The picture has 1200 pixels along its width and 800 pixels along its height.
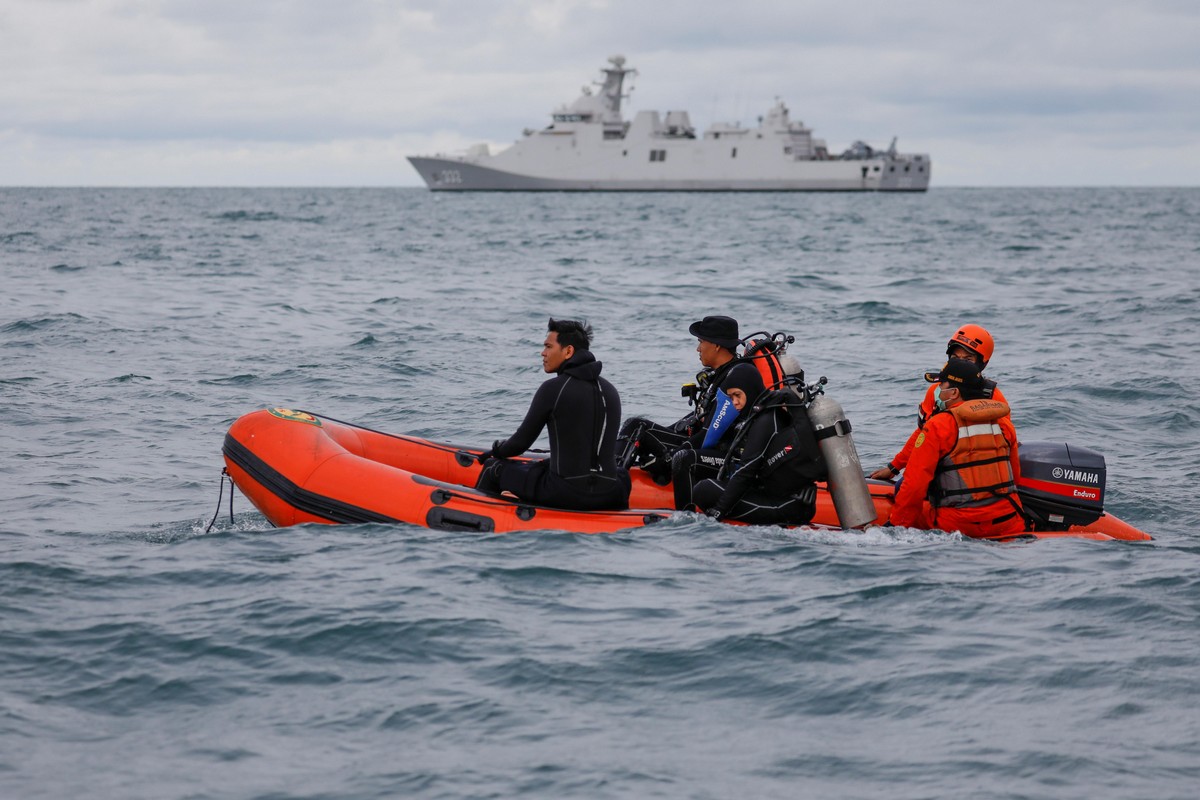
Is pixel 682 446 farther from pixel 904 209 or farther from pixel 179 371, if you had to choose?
pixel 904 209

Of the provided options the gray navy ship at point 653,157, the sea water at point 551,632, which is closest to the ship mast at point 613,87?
the gray navy ship at point 653,157

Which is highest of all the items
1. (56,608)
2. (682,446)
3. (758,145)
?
(758,145)

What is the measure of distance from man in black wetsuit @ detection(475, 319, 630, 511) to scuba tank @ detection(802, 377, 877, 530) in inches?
41.0

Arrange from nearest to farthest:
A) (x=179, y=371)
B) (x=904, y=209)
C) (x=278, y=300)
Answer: (x=179, y=371), (x=278, y=300), (x=904, y=209)

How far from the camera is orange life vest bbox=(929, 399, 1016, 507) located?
6.34 metres

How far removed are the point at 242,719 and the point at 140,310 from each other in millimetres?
14630

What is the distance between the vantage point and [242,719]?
4.39m

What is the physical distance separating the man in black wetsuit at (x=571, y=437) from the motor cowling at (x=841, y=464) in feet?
3.45

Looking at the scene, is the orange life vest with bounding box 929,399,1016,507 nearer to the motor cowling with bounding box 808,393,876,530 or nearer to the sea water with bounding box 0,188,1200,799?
the sea water with bounding box 0,188,1200,799

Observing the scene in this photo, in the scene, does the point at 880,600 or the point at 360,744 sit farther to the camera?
the point at 880,600

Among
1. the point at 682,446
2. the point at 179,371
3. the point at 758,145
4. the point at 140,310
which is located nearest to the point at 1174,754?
the point at 682,446

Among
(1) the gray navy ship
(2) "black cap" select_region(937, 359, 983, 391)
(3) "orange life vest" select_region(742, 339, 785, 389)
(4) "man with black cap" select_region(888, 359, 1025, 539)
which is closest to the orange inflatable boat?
(4) "man with black cap" select_region(888, 359, 1025, 539)

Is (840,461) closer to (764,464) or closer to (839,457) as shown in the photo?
(839,457)

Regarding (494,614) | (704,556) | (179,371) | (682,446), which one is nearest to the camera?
(494,614)
